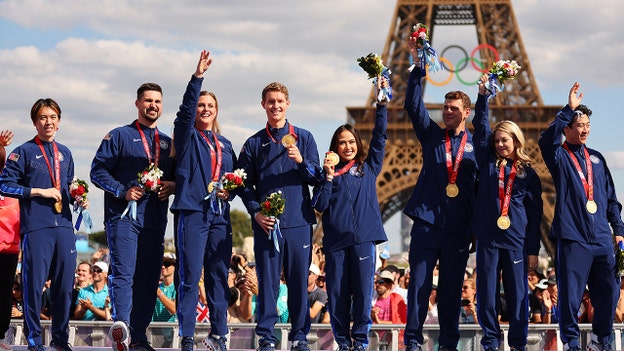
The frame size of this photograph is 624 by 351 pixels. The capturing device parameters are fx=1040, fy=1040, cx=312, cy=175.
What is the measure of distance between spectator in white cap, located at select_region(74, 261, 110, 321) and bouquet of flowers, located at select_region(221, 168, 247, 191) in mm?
4838

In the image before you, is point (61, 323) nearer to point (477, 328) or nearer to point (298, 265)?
point (298, 265)

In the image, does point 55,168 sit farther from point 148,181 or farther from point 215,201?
point 215,201

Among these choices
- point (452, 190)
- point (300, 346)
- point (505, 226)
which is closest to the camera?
point (505, 226)

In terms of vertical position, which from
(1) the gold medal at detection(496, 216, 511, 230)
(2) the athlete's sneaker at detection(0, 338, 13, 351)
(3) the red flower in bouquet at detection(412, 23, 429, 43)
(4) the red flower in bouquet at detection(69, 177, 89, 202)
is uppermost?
(3) the red flower in bouquet at detection(412, 23, 429, 43)

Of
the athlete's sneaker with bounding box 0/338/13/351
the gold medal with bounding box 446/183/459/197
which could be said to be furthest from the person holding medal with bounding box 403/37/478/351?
the athlete's sneaker with bounding box 0/338/13/351

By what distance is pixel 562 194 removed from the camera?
363 inches

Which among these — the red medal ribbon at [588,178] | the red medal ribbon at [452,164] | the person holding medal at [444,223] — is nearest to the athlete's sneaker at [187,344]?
the person holding medal at [444,223]

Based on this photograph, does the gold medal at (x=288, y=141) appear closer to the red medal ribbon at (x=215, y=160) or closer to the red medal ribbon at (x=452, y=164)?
the red medal ribbon at (x=215, y=160)

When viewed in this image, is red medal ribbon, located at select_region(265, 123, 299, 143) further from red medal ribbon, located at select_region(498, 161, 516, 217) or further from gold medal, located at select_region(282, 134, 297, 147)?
red medal ribbon, located at select_region(498, 161, 516, 217)

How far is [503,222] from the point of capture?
8.95 metres

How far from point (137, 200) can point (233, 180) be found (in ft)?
2.93

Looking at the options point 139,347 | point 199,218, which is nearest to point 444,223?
point 199,218

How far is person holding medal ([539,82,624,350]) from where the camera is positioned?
912 centimetres

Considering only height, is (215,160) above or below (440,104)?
below
